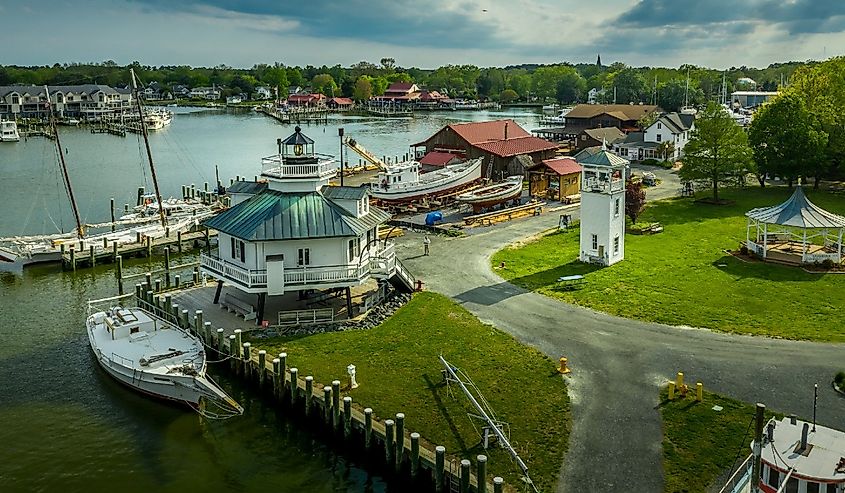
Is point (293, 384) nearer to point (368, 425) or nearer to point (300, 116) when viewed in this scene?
point (368, 425)

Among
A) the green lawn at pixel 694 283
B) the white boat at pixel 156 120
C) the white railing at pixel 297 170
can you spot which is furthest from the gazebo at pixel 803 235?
the white boat at pixel 156 120

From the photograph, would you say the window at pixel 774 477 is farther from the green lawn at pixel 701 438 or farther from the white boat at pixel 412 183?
Answer: the white boat at pixel 412 183

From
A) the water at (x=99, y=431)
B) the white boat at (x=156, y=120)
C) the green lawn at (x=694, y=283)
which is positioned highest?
the white boat at (x=156, y=120)

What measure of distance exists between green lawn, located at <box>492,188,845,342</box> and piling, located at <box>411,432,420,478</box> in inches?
593

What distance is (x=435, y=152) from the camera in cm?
7725

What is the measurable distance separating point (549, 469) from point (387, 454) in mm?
4820

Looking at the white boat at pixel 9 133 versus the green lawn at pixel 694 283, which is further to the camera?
the white boat at pixel 9 133

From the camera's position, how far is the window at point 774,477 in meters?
16.5

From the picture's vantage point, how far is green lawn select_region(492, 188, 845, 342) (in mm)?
32531

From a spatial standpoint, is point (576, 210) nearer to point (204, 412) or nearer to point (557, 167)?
point (557, 167)

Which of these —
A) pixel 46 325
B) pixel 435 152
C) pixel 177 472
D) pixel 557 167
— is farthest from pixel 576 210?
pixel 177 472

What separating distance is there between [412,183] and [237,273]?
102ft

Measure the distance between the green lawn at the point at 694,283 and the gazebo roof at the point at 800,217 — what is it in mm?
2758

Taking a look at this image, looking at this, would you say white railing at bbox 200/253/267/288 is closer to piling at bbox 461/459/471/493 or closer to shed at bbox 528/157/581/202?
piling at bbox 461/459/471/493
